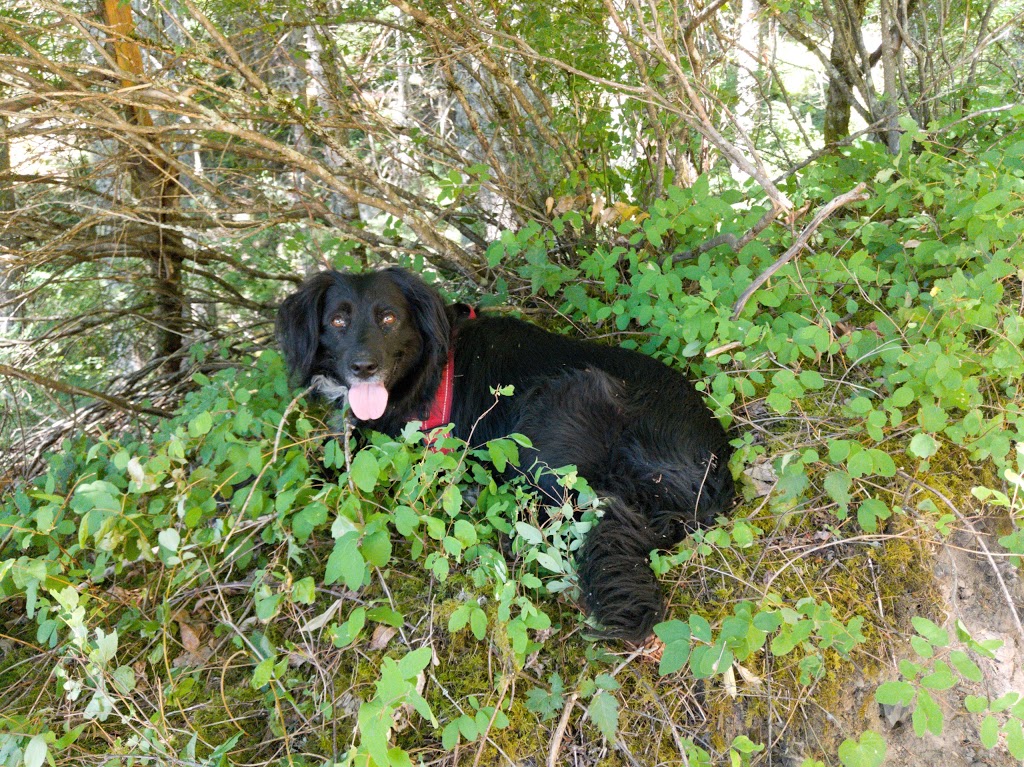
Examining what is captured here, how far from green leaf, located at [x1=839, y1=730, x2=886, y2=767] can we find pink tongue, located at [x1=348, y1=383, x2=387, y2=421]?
227cm

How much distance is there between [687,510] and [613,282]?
134 centimetres

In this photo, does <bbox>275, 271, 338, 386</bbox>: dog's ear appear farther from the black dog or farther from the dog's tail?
the dog's tail

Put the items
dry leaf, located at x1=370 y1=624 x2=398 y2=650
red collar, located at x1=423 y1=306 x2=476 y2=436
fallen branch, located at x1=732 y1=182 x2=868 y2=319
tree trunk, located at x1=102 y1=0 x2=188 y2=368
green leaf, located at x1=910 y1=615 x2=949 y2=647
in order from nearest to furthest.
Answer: green leaf, located at x1=910 y1=615 x2=949 y2=647, dry leaf, located at x1=370 y1=624 x2=398 y2=650, fallen branch, located at x1=732 y1=182 x2=868 y2=319, red collar, located at x1=423 y1=306 x2=476 y2=436, tree trunk, located at x1=102 y1=0 x2=188 y2=368

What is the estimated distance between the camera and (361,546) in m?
2.29

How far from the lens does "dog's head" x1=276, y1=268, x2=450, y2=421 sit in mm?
3531

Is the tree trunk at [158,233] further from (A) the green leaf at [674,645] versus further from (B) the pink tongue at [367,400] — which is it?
(A) the green leaf at [674,645]

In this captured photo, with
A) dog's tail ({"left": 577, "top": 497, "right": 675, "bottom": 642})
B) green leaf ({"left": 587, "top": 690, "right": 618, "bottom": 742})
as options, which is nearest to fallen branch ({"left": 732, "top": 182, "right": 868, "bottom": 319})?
dog's tail ({"left": 577, "top": 497, "right": 675, "bottom": 642})

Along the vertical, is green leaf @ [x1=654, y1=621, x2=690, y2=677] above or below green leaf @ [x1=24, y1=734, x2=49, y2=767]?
above

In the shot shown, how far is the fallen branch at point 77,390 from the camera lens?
3906mm

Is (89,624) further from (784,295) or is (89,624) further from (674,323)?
(784,295)

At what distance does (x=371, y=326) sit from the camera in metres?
3.50

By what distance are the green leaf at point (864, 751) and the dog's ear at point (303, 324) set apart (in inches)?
107

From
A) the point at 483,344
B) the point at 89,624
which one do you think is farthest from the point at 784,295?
the point at 89,624

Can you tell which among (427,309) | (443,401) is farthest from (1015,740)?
(427,309)
